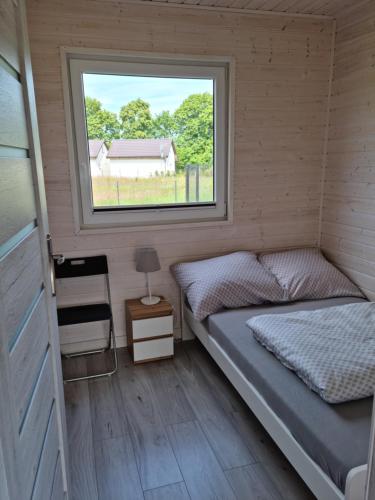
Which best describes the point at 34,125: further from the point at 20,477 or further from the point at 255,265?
the point at 255,265

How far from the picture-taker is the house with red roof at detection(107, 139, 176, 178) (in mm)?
2756

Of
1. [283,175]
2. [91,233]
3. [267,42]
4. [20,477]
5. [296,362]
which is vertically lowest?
[296,362]

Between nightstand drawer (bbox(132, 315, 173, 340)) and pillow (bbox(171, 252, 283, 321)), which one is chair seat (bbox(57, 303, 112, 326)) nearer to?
nightstand drawer (bbox(132, 315, 173, 340))

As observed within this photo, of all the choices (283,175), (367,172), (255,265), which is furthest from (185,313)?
(367,172)

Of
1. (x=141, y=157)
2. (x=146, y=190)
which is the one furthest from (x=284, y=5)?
(x=146, y=190)

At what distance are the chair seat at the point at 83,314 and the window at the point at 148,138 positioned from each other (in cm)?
61

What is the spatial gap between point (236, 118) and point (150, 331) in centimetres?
171

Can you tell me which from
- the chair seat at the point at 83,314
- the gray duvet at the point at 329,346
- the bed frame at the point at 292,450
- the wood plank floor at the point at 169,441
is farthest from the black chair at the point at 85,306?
the gray duvet at the point at 329,346

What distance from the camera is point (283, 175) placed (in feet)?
10.2

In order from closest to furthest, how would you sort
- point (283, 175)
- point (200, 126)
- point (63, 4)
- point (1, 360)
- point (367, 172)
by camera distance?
point (1, 360) < point (63, 4) < point (367, 172) < point (200, 126) < point (283, 175)

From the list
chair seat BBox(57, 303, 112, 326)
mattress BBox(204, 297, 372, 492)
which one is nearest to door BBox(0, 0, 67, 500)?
mattress BBox(204, 297, 372, 492)

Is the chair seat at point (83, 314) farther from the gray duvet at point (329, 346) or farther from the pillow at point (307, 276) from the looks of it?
the pillow at point (307, 276)

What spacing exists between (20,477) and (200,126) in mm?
2567

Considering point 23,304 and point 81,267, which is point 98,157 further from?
point 23,304
